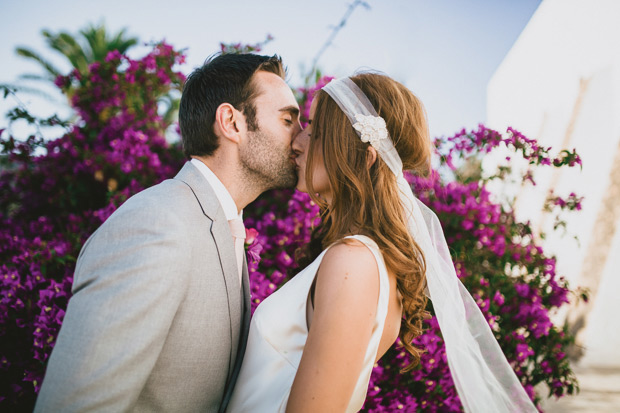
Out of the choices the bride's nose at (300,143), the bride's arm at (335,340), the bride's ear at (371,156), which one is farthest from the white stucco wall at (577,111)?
the bride's arm at (335,340)

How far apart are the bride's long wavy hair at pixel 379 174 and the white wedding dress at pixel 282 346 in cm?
17

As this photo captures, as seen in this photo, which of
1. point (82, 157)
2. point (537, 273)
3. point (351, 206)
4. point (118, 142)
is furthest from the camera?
point (82, 157)

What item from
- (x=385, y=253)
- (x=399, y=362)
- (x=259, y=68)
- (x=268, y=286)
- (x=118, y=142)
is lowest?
(x=399, y=362)

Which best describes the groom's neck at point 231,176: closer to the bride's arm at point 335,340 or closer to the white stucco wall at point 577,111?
the bride's arm at point 335,340

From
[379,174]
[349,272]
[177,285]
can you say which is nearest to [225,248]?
[177,285]

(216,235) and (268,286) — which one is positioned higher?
(216,235)

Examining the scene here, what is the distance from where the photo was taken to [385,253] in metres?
1.66

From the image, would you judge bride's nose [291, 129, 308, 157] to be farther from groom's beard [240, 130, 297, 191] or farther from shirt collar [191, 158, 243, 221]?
shirt collar [191, 158, 243, 221]

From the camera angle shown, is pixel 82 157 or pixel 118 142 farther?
pixel 82 157

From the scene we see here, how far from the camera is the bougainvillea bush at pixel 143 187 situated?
260cm

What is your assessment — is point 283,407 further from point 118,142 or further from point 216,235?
point 118,142

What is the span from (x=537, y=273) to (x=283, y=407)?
2.90m

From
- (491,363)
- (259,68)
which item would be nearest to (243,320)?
(491,363)

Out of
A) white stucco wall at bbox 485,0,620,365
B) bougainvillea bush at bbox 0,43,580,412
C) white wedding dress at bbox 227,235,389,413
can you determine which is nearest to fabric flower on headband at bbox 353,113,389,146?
white wedding dress at bbox 227,235,389,413
